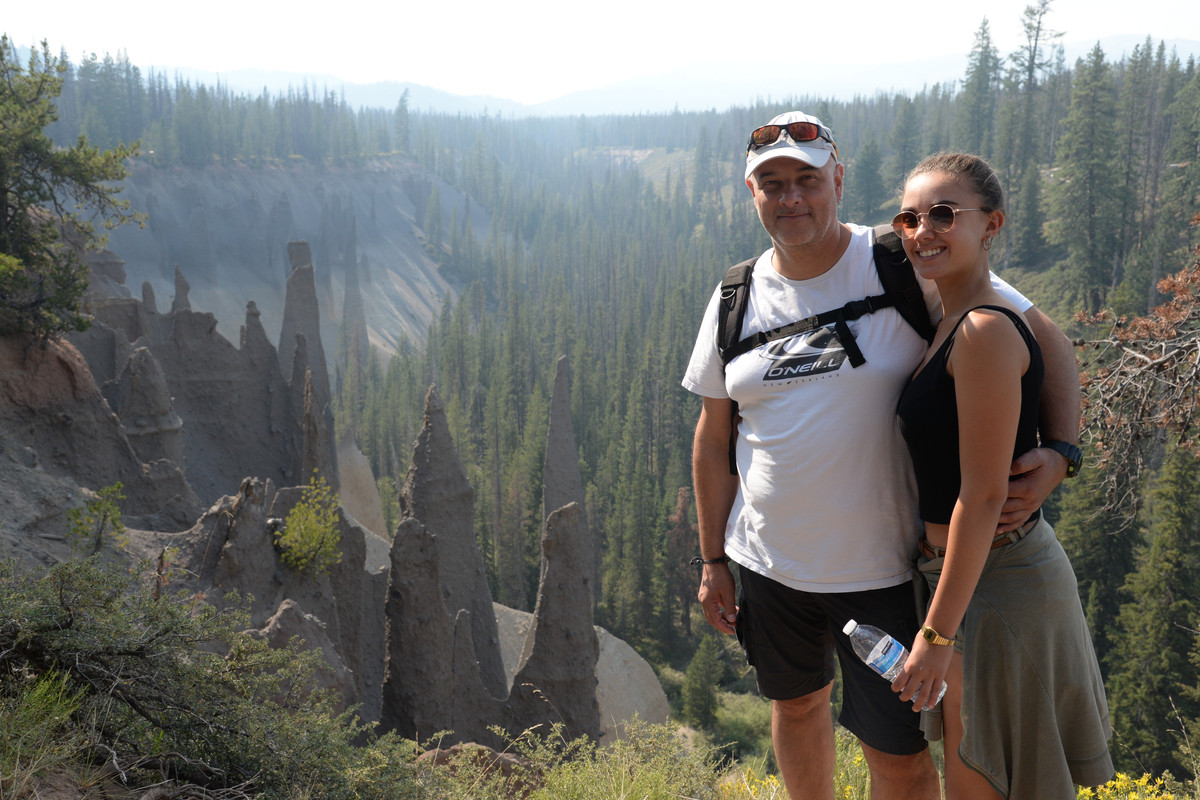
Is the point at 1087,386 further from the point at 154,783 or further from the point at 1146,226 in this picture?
the point at 1146,226

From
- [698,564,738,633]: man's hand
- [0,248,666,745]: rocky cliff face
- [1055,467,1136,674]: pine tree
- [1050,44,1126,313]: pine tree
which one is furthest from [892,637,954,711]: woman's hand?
[1050,44,1126,313]: pine tree

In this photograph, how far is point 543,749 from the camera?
494cm

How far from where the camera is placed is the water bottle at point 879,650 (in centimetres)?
259

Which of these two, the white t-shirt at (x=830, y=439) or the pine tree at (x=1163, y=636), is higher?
the white t-shirt at (x=830, y=439)

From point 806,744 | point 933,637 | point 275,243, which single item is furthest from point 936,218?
point 275,243

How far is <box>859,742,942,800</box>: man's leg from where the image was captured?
2.85 metres

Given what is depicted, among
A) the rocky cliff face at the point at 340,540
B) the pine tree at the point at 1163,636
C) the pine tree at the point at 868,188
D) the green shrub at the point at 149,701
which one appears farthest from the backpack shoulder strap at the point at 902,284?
the pine tree at the point at 868,188

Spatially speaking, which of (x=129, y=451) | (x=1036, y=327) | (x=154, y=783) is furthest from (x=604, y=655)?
(x=1036, y=327)

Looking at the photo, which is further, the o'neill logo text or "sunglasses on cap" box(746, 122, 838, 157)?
"sunglasses on cap" box(746, 122, 838, 157)

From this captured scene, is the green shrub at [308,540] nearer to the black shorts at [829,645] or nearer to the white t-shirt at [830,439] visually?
the black shorts at [829,645]

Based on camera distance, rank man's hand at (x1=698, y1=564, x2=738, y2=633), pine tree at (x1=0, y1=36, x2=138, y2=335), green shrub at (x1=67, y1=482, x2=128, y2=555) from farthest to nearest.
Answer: pine tree at (x1=0, y1=36, x2=138, y2=335)
green shrub at (x1=67, y1=482, x2=128, y2=555)
man's hand at (x1=698, y1=564, x2=738, y2=633)

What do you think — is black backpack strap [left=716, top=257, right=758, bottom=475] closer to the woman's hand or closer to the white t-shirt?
the white t-shirt

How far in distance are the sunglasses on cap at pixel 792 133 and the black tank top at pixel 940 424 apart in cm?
91

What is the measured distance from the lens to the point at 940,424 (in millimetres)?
2488
